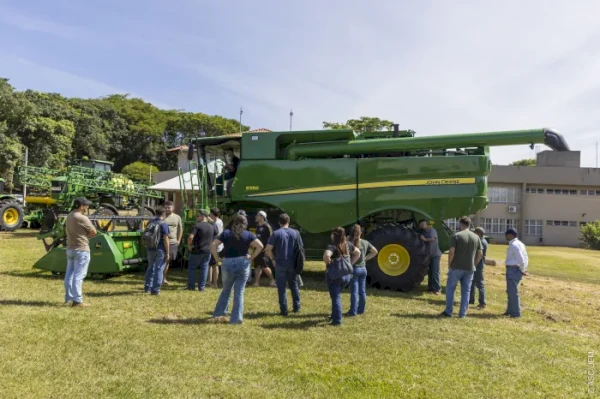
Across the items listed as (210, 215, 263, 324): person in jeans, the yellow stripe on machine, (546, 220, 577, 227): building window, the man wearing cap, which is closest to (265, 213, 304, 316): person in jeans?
(210, 215, 263, 324): person in jeans

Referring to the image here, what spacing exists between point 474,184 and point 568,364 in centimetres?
474

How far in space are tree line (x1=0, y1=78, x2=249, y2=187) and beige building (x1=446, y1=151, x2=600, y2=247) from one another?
31920 millimetres

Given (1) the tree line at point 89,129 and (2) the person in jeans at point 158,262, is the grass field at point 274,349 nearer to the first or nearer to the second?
(2) the person in jeans at point 158,262

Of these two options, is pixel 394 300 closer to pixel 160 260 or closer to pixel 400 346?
pixel 400 346

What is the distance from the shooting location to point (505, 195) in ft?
126

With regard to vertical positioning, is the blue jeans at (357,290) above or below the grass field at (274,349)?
above

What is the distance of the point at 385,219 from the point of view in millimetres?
10383

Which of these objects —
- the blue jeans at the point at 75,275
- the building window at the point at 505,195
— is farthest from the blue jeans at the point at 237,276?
the building window at the point at 505,195

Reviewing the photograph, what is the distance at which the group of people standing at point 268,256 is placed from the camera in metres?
6.39

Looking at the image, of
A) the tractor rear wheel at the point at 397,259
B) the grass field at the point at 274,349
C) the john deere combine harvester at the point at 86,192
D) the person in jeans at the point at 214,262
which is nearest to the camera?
the grass field at the point at 274,349

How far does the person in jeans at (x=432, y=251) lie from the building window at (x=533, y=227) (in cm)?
3280

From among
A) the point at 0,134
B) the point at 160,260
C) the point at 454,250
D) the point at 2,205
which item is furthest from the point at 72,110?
the point at 454,250

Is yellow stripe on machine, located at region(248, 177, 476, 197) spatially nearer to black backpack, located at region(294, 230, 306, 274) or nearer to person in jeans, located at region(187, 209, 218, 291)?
person in jeans, located at region(187, 209, 218, 291)

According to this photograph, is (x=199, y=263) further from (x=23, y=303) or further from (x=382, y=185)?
(x=382, y=185)
